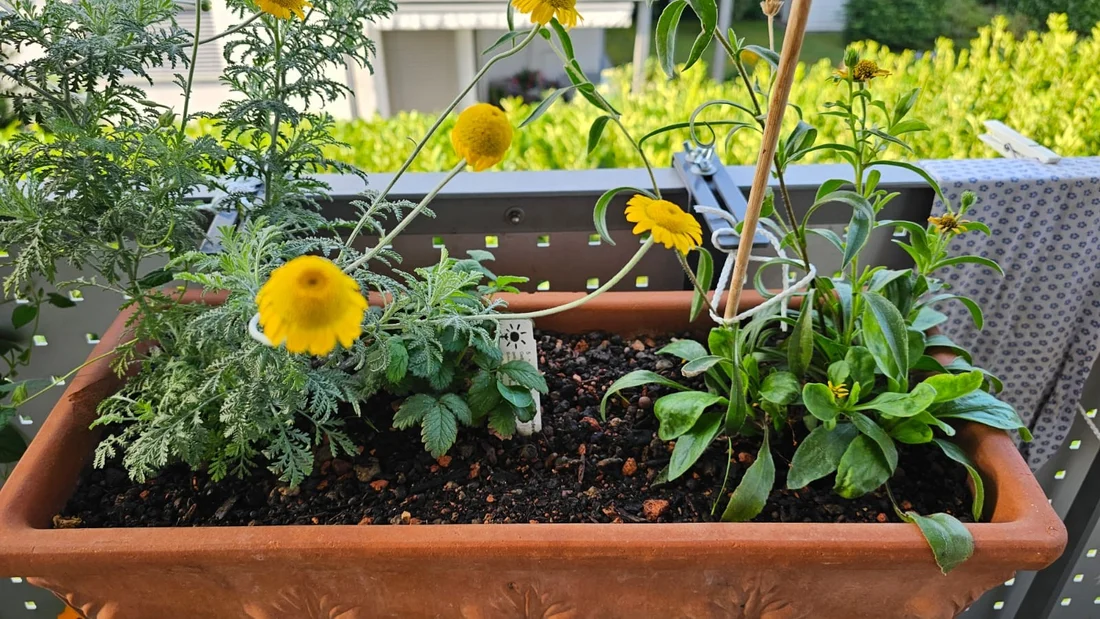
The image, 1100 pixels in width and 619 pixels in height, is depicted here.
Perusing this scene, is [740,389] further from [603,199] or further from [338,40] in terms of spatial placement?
[338,40]

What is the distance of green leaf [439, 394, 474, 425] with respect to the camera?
70 cm

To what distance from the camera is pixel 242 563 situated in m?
0.60

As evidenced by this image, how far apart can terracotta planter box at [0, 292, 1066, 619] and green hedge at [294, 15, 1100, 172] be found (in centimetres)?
64

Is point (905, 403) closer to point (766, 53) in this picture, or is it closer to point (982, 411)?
point (982, 411)

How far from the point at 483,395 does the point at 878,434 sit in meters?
0.35

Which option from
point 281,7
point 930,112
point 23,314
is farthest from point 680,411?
point 930,112

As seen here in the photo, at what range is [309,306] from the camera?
447 mm

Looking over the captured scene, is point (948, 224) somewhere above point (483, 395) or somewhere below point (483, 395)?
above

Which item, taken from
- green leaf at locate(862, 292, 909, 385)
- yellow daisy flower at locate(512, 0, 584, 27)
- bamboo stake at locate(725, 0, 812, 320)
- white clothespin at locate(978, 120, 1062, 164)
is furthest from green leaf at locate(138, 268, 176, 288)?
white clothespin at locate(978, 120, 1062, 164)

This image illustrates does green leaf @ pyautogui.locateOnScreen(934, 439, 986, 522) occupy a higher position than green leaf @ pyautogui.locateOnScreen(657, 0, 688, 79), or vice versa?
green leaf @ pyautogui.locateOnScreen(657, 0, 688, 79)

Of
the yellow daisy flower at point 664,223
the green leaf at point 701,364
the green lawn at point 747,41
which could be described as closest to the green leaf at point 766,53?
the green lawn at point 747,41

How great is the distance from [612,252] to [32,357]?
0.71m

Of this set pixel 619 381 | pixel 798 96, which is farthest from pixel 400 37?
pixel 619 381

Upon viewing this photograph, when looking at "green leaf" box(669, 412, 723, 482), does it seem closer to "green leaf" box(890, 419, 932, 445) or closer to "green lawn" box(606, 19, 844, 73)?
"green leaf" box(890, 419, 932, 445)
